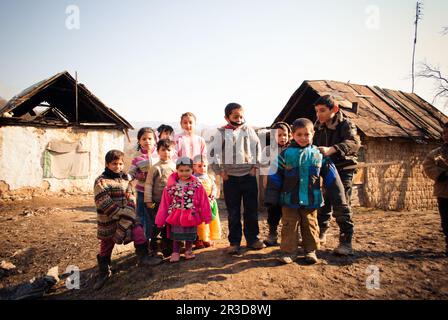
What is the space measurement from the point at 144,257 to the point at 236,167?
68.4 inches

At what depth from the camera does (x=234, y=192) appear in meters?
3.45

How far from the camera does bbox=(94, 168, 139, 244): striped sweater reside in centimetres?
322

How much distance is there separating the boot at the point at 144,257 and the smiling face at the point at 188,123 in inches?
68.7

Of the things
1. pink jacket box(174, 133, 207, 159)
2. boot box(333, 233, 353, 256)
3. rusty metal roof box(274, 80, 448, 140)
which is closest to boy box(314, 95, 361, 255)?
boot box(333, 233, 353, 256)

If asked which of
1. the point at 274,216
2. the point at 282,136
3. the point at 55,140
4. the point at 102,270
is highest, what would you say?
the point at 55,140

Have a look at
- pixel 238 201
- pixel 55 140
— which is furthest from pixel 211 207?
pixel 55 140

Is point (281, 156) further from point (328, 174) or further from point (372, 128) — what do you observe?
point (372, 128)

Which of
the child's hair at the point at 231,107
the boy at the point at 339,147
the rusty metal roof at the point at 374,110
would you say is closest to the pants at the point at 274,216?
the boy at the point at 339,147

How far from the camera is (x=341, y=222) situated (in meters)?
3.08

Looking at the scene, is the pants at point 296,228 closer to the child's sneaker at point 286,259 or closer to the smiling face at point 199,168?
the child's sneaker at point 286,259

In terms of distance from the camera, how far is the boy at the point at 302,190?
2.90 meters

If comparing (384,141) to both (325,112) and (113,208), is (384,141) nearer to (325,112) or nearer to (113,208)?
(325,112)
